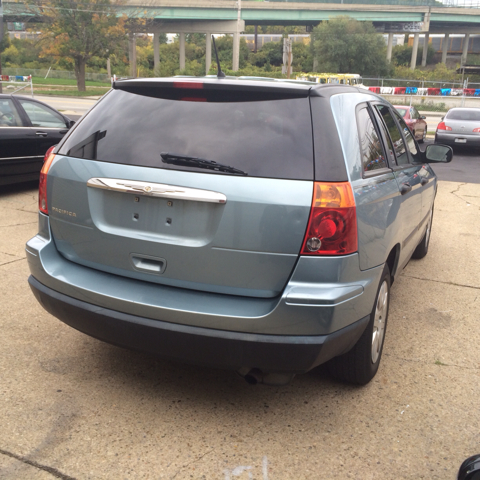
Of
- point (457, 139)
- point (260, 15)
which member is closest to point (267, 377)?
point (457, 139)

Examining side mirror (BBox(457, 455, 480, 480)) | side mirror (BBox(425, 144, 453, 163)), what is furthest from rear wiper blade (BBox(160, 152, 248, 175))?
side mirror (BBox(425, 144, 453, 163))

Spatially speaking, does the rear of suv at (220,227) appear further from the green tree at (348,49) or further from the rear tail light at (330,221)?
the green tree at (348,49)

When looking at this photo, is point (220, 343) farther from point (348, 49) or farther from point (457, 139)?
point (348, 49)

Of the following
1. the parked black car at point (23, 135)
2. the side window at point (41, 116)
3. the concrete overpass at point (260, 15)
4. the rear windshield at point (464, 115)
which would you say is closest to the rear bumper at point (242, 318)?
the parked black car at point (23, 135)

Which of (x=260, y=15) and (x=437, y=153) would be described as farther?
(x=260, y=15)

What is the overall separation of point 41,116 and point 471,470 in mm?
8473

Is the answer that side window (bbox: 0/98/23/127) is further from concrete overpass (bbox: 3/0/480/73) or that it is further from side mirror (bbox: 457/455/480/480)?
concrete overpass (bbox: 3/0/480/73)

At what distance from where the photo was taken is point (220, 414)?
3045 mm

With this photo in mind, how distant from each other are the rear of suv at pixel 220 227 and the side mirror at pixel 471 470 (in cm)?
75

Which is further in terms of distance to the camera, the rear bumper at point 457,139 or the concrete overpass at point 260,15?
the concrete overpass at point 260,15

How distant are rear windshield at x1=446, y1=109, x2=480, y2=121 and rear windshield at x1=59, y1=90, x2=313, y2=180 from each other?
697 inches

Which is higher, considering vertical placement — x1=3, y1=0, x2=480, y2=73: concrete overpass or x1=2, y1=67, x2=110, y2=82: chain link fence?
x1=3, y1=0, x2=480, y2=73: concrete overpass

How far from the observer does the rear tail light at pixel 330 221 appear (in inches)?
102

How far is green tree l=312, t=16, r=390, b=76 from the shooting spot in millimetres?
67812
